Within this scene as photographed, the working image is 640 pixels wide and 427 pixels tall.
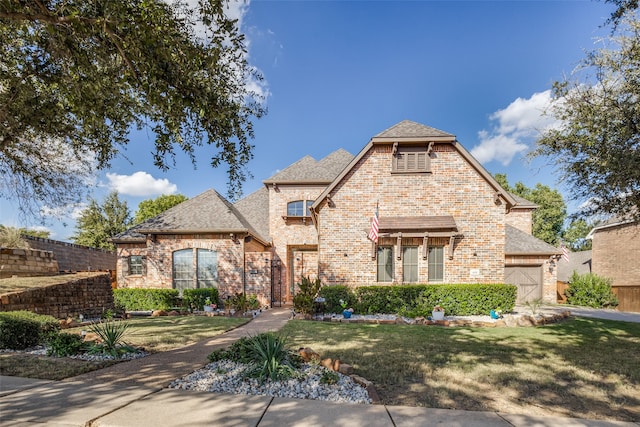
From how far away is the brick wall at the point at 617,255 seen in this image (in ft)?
62.5

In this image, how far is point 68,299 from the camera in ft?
33.9

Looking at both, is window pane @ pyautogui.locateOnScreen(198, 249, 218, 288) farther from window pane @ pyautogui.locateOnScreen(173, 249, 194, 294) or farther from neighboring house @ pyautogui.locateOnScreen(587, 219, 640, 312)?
neighboring house @ pyautogui.locateOnScreen(587, 219, 640, 312)

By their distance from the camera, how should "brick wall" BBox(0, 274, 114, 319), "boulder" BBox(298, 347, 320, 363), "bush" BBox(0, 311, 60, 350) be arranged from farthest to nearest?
1. "brick wall" BBox(0, 274, 114, 319)
2. "bush" BBox(0, 311, 60, 350)
3. "boulder" BBox(298, 347, 320, 363)

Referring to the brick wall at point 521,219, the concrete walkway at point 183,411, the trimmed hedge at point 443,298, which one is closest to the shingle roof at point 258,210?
the trimmed hedge at point 443,298

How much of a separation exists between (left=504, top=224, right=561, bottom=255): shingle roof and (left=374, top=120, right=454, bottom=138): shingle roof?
860 centimetres

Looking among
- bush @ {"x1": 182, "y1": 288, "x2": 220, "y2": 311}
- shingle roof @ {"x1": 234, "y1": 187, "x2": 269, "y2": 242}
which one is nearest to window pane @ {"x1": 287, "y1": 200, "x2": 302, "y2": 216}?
shingle roof @ {"x1": 234, "y1": 187, "x2": 269, "y2": 242}

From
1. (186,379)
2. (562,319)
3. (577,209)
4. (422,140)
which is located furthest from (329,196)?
(562,319)

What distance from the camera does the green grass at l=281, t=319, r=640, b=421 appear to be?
153 inches

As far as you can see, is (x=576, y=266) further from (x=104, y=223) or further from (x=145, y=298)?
(x=104, y=223)

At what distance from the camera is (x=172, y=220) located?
49.7ft

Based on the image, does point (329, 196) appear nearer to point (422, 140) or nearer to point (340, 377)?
point (422, 140)

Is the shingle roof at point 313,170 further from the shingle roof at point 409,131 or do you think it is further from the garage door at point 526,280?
the garage door at point 526,280

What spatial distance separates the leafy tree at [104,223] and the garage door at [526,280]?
3114 centimetres

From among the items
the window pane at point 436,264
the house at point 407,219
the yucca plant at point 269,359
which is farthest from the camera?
the window pane at point 436,264
